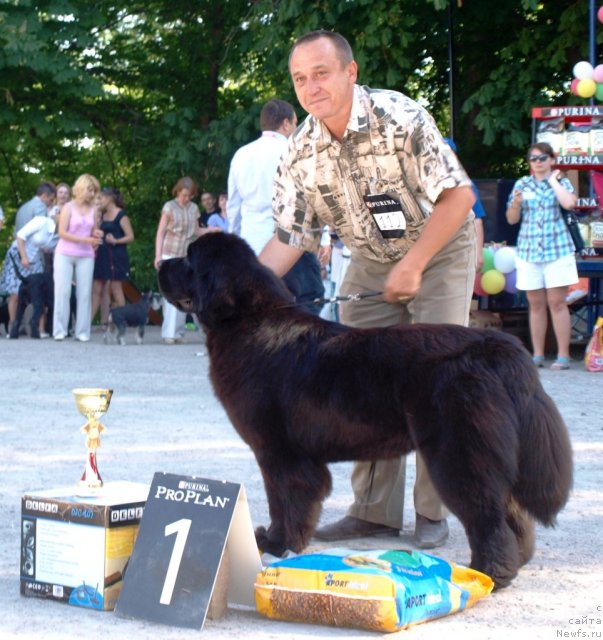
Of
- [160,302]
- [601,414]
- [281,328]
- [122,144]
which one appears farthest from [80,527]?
[122,144]

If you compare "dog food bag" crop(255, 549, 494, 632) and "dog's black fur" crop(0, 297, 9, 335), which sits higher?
"dog's black fur" crop(0, 297, 9, 335)

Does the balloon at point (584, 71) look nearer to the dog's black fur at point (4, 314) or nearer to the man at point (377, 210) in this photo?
the man at point (377, 210)

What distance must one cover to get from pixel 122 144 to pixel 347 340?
1744 cm

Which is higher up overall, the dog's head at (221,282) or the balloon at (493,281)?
the dog's head at (221,282)

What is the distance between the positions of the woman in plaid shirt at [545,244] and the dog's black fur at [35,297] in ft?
22.0

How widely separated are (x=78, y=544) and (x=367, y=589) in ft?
3.15

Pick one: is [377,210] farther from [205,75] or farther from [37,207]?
[205,75]

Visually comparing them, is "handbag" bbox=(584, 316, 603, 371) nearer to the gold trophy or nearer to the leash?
the leash

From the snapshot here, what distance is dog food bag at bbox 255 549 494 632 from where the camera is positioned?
335 cm

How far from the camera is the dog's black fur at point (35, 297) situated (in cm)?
1450

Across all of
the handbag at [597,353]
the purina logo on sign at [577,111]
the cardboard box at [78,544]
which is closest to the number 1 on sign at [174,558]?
the cardboard box at [78,544]

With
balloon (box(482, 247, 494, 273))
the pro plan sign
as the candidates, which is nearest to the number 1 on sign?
the pro plan sign

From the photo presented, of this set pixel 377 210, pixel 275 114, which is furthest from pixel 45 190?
pixel 377 210

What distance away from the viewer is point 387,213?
14.5 ft
